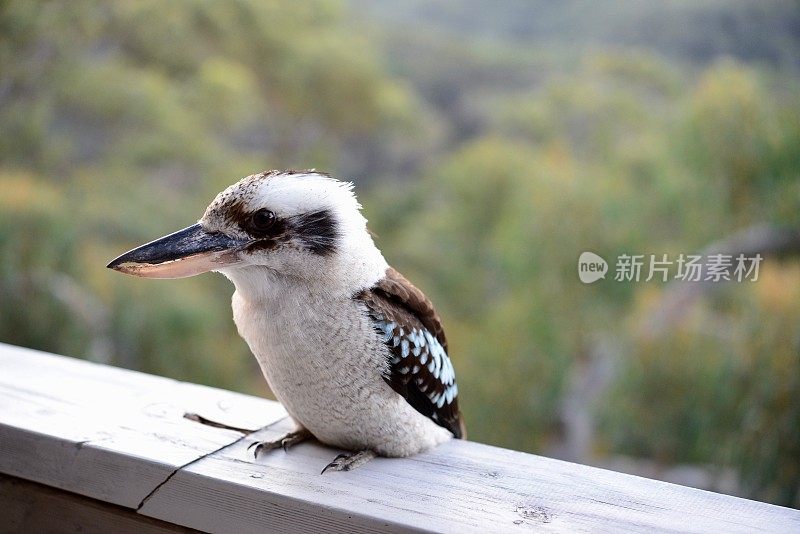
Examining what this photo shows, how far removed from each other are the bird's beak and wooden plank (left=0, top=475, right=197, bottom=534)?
28 centimetres

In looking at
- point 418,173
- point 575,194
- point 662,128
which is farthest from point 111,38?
point 662,128

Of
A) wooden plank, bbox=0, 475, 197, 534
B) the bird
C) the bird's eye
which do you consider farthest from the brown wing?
wooden plank, bbox=0, 475, 197, 534

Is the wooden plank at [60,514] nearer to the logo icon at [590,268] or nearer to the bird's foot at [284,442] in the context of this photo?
the bird's foot at [284,442]

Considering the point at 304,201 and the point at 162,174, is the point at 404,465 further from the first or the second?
the point at 162,174

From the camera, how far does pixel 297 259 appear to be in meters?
0.79

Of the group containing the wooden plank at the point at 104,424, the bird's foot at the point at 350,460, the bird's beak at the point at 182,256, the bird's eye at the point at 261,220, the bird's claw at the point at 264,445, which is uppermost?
the bird's eye at the point at 261,220

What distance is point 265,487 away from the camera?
76cm

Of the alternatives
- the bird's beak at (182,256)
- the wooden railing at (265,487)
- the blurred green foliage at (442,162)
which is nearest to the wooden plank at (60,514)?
the wooden railing at (265,487)

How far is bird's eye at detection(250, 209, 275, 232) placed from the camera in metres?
0.78

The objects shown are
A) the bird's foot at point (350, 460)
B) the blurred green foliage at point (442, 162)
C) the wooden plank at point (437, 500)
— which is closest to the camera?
the wooden plank at point (437, 500)

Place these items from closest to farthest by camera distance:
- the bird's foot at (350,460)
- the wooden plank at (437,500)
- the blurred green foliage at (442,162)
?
1. the wooden plank at (437,500)
2. the bird's foot at (350,460)
3. the blurred green foliage at (442,162)

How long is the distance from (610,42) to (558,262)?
29.1 inches

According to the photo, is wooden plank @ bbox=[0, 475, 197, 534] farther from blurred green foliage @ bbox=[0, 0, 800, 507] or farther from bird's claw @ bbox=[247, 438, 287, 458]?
blurred green foliage @ bbox=[0, 0, 800, 507]

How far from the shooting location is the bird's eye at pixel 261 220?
2.56ft
